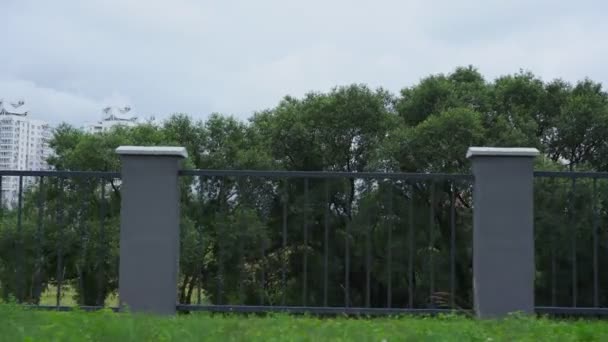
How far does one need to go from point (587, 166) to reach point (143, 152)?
62.5 ft

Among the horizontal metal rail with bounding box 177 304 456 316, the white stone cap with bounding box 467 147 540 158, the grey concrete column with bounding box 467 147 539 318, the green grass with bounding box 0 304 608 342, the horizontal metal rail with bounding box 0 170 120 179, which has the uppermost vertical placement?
the white stone cap with bounding box 467 147 540 158

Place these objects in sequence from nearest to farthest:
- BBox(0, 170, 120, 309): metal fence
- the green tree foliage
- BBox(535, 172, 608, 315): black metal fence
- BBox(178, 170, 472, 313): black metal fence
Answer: BBox(0, 170, 120, 309): metal fence, BBox(178, 170, 472, 313): black metal fence, BBox(535, 172, 608, 315): black metal fence, the green tree foliage

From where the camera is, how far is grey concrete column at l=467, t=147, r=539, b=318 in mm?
6801

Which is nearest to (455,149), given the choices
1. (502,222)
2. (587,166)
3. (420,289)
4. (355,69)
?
(587,166)

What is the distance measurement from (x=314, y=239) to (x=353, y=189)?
469 centimetres

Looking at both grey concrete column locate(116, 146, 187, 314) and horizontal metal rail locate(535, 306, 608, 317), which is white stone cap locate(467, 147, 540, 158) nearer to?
horizontal metal rail locate(535, 306, 608, 317)

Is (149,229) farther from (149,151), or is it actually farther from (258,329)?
(258,329)

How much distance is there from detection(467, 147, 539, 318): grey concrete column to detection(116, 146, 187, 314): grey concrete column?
2.79 metres

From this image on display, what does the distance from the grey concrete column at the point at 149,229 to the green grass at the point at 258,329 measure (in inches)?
45.2

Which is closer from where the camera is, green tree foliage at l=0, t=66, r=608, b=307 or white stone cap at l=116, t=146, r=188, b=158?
white stone cap at l=116, t=146, r=188, b=158

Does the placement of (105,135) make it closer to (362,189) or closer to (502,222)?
(362,189)

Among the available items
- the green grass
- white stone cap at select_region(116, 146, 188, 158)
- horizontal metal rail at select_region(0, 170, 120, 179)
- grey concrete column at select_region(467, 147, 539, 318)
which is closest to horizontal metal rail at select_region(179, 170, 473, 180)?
white stone cap at select_region(116, 146, 188, 158)

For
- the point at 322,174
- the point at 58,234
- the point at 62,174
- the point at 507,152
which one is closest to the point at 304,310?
the point at 322,174

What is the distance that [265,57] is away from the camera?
87.3ft
